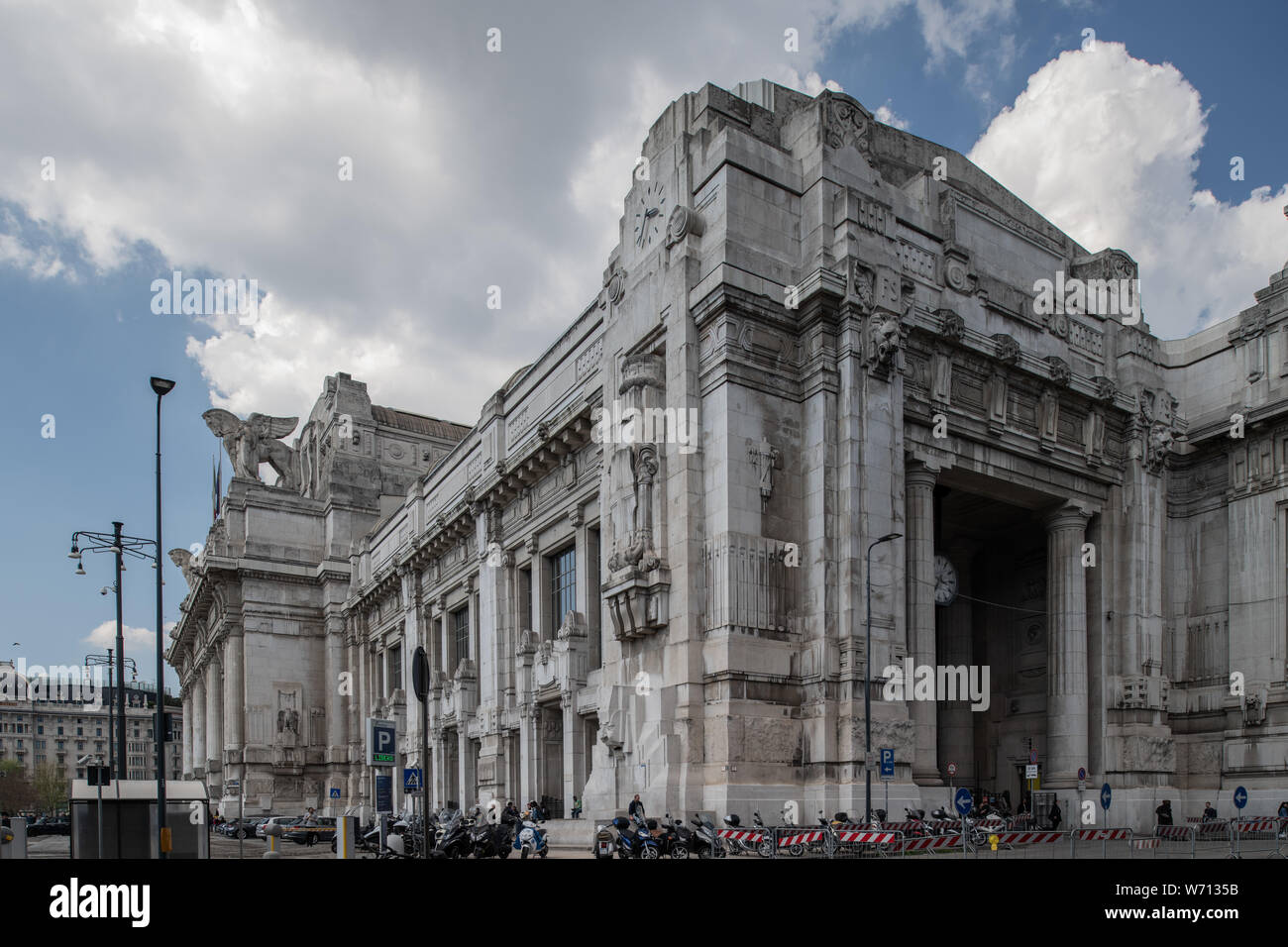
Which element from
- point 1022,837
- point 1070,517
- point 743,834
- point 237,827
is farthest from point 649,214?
point 237,827

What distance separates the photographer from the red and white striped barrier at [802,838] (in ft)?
76.2

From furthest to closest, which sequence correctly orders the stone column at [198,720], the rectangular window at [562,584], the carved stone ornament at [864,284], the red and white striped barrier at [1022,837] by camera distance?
the stone column at [198,720] < the rectangular window at [562,584] < the carved stone ornament at [864,284] < the red and white striped barrier at [1022,837]

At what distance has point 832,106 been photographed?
3195cm

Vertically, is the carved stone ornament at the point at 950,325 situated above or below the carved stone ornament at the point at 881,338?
above

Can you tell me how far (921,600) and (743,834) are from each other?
1012cm

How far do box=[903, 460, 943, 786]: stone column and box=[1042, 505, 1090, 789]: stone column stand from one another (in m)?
6.34

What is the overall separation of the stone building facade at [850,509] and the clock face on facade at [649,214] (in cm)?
15

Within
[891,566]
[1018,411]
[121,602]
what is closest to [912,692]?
[891,566]

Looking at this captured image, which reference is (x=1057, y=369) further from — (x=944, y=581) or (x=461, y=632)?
(x=461, y=632)

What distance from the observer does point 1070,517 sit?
3694 centimetres

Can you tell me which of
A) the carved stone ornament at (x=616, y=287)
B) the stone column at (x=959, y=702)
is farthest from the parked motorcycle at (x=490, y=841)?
the stone column at (x=959, y=702)

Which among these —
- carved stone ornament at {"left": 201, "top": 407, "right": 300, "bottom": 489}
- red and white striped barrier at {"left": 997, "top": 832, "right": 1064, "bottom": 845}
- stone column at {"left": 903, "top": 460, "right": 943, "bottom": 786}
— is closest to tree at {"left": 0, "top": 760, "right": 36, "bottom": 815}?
carved stone ornament at {"left": 201, "top": 407, "right": 300, "bottom": 489}

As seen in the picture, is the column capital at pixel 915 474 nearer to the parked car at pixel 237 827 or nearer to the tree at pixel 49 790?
the parked car at pixel 237 827

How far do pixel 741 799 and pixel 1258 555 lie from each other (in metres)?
21.3
